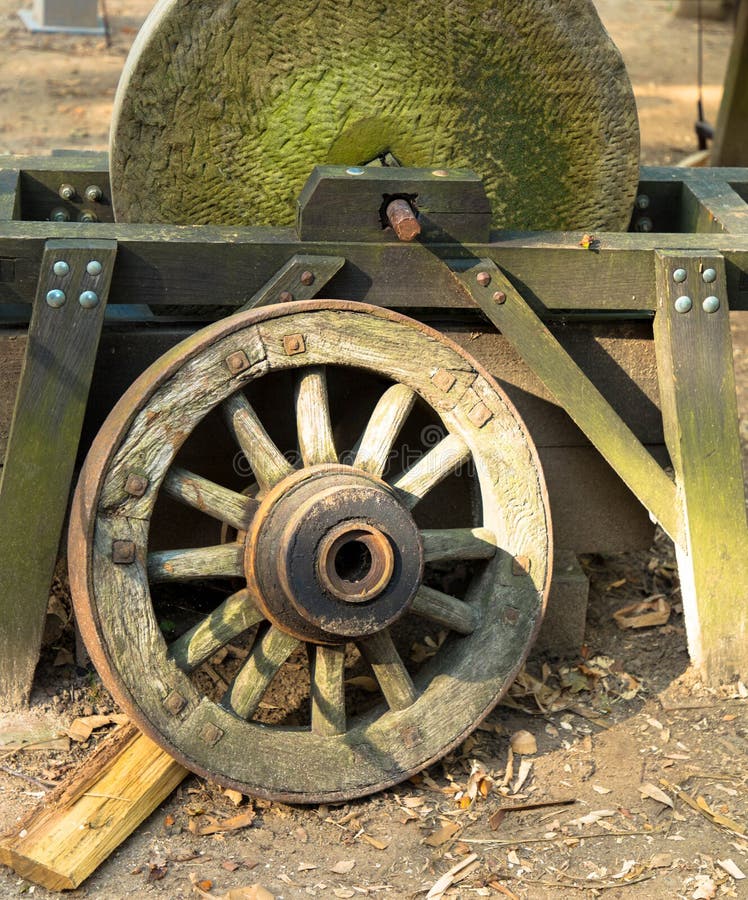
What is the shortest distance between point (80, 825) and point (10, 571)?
599 mm

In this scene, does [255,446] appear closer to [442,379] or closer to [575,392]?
[442,379]

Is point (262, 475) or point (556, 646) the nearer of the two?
point (262, 475)

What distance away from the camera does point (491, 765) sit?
123 inches

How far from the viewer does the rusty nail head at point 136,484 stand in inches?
109

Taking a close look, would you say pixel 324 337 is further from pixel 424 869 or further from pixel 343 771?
pixel 424 869

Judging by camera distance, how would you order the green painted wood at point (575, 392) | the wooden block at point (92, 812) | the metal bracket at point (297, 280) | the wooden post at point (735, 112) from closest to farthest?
1. the wooden block at point (92, 812)
2. the metal bracket at point (297, 280)
3. the green painted wood at point (575, 392)
4. the wooden post at point (735, 112)

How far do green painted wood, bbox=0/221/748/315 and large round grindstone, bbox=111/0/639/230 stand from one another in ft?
0.81

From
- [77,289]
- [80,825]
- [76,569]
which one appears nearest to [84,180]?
[77,289]

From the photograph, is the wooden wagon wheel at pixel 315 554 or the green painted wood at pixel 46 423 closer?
the wooden wagon wheel at pixel 315 554

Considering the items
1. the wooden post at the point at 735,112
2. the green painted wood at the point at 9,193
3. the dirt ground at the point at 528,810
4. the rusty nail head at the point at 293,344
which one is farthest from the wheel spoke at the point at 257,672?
the wooden post at the point at 735,112

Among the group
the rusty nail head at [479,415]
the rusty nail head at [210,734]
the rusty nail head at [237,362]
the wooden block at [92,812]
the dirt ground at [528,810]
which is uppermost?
the rusty nail head at [237,362]

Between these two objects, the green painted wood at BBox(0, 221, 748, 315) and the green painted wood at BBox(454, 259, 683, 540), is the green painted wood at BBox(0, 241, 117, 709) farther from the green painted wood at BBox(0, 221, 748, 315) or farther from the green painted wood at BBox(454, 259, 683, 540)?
the green painted wood at BBox(454, 259, 683, 540)

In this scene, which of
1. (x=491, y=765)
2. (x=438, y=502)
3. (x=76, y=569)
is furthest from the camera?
(x=438, y=502)

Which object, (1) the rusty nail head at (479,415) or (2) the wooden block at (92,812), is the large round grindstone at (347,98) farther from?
(2) the wooden block at (92,812)
